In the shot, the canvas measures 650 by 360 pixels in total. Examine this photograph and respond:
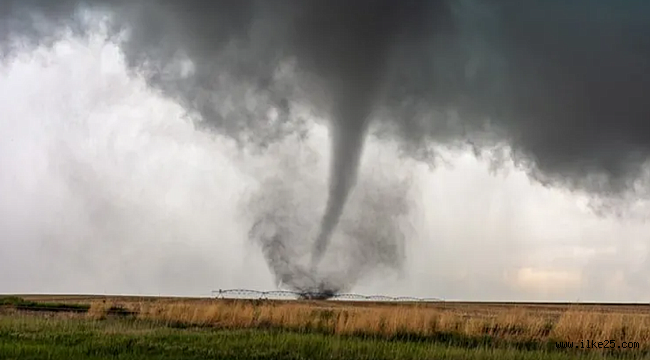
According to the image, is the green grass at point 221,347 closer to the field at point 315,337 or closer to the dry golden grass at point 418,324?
the field at point 315,337

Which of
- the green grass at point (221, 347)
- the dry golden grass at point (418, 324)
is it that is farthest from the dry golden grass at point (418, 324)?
the green grass at point (221, 347)

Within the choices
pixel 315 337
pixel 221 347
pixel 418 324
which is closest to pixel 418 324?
pixel 418 324

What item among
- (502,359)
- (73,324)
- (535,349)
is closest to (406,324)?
(535,349)

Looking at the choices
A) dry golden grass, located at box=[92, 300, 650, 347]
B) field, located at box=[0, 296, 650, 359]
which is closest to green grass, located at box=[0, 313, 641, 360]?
field, located at box=[0, 296, 650, 359]

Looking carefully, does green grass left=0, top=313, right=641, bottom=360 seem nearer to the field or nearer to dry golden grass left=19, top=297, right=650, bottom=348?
the field

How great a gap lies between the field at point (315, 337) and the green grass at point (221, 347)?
0.09 ft

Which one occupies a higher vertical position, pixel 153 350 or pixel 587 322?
pixel 587 322

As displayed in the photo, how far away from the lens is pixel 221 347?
20.1 metres

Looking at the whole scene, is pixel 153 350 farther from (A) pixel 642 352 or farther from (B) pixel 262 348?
(A) pixel 642 352

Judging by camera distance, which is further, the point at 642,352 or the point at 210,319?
the point at 210,319

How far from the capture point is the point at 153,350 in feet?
63.2

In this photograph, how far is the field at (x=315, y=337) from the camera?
19.2 m

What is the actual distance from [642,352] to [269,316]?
1553 cm

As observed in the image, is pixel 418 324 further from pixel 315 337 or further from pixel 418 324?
pixel 315 337
